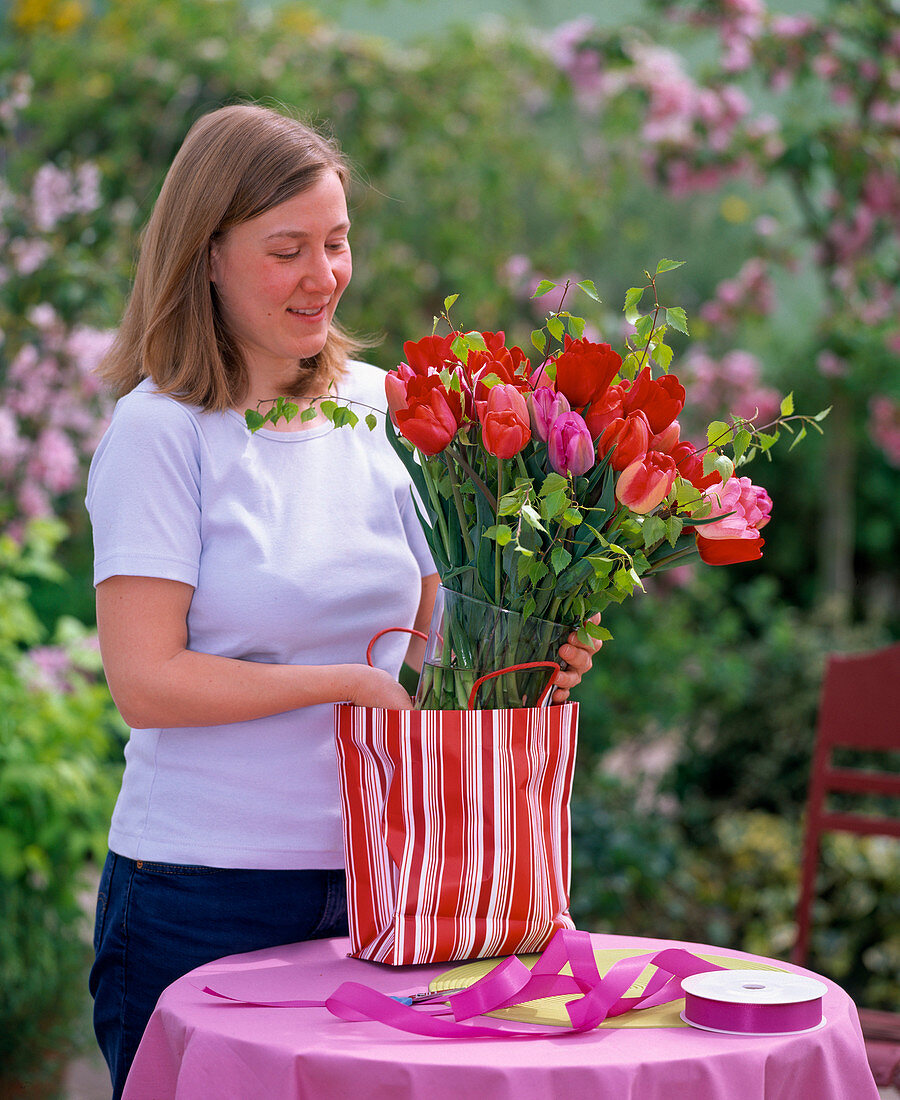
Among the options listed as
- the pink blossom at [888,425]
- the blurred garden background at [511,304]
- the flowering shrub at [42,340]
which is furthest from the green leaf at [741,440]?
the pink blossom at [888,425]

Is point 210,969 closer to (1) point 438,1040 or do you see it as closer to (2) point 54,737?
(1) point 438,1040

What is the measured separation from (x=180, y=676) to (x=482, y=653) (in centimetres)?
35

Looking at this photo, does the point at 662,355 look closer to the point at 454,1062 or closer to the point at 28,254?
the point at 454,1062

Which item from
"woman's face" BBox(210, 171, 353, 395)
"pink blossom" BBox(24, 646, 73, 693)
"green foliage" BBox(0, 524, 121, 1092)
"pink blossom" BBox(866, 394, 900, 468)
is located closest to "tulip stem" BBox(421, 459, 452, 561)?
"woman's face" BBox(210, 171, 353, 395)

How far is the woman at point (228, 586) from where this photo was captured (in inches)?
56.7

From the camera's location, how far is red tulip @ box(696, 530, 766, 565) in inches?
52.2

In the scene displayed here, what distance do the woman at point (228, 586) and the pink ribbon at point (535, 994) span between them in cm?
23

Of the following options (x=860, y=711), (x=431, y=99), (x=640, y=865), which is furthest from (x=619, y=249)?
(x=860, y=711)

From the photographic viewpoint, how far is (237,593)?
1.48 meters

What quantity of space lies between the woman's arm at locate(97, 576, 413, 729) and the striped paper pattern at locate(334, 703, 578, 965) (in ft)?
0.18

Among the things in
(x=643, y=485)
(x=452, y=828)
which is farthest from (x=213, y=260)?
(x=452, y=828)

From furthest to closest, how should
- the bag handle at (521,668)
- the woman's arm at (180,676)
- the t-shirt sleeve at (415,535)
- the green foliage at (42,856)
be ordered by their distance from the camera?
1. the green foliage at (42,856)
2. the t-shirt sleeve at (415,535)
3. the woman's arm at (180,676)
4. the bag handle at (521,668)

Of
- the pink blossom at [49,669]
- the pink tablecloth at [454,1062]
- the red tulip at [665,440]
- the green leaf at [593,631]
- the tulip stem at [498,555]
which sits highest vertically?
the red tulip at [665,440]

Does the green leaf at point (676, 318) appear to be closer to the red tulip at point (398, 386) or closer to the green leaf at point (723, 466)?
the green leaf at point (723, 466)
